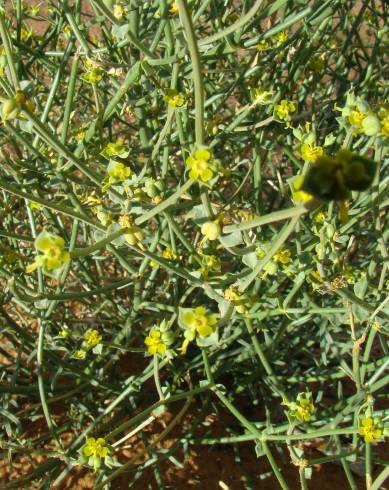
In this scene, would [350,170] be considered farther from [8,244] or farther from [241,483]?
[241,483]

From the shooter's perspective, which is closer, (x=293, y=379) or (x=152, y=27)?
(x=152, y=27)

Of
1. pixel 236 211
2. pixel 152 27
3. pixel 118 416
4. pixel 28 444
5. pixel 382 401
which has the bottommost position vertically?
pixel 382 401

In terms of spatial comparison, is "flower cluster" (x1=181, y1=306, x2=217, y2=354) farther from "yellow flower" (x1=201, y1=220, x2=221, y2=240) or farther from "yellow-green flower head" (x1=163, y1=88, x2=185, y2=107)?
"yellow-green flower head" (x1=163, y1=88, x2=185, y2=107)

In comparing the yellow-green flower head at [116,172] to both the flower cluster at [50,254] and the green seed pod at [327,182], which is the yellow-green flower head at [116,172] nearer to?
the flower cluster at [50,254]

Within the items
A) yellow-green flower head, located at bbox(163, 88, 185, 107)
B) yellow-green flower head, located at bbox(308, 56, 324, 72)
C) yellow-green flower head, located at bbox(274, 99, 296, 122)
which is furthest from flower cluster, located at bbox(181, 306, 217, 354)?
yellow-green flower head, located at bbox(308, 56, 324, 72)

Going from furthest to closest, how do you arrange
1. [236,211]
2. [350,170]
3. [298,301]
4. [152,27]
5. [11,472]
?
[11,472], [298,301], [152,27], [236,211], [350,170]

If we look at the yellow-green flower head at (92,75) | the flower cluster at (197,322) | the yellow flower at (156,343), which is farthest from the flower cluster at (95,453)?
the yellow-green flower head at (92,75)

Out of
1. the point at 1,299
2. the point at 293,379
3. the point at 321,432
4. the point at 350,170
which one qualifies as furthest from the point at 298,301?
the point at 350,170
